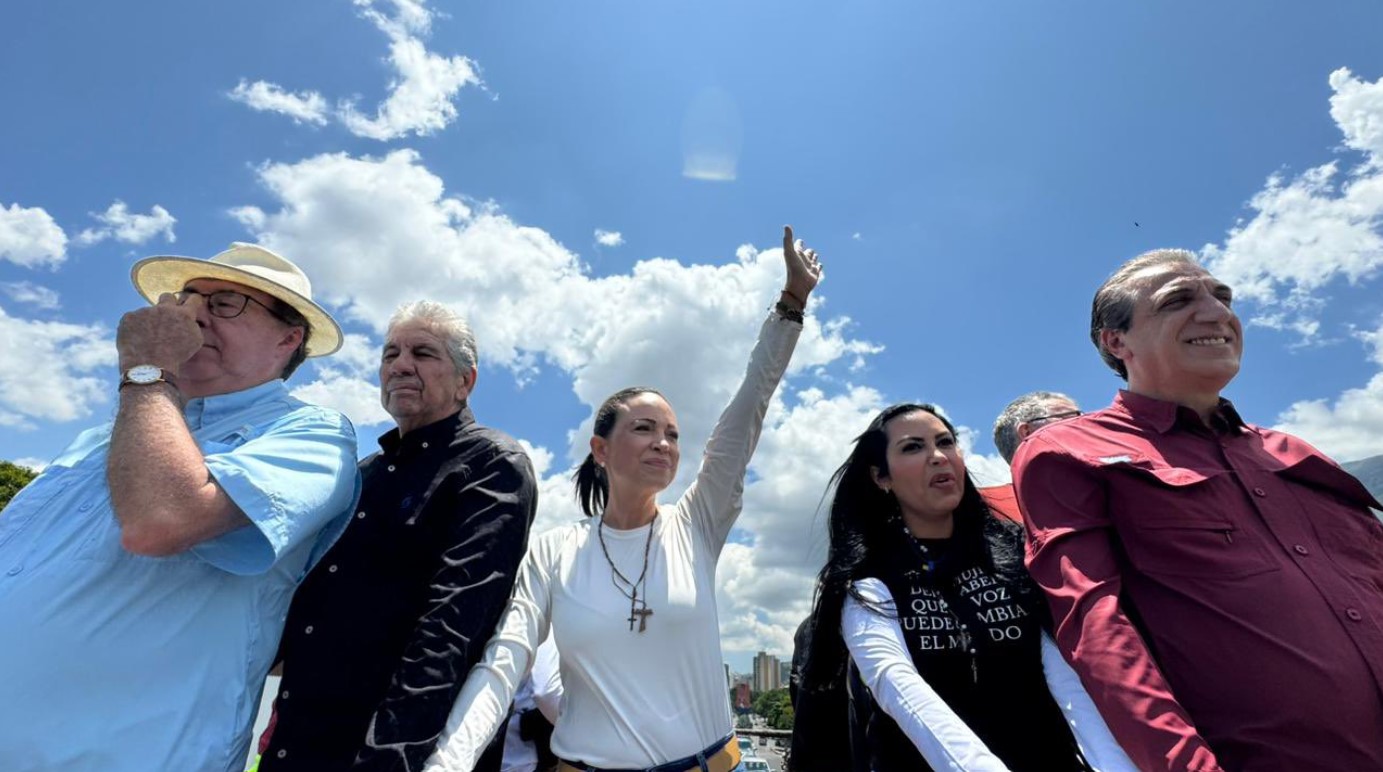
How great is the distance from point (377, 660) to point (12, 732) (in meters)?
0.94

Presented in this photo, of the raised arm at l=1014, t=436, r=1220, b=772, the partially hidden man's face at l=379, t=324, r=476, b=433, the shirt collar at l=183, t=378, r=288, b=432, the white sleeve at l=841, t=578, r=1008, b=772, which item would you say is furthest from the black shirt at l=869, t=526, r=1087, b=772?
the shirt collar at l=183, t=378, r=288, b=432

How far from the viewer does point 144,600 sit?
225cm

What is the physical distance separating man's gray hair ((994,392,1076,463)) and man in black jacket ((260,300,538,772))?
10.4 feet

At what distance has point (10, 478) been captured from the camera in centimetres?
2389

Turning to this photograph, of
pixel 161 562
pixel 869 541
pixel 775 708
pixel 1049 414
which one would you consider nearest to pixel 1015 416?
pixel 1049 414

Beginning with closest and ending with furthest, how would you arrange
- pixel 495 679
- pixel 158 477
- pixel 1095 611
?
pixel 158 477 → pixel 1095 611 → pixel 495 679

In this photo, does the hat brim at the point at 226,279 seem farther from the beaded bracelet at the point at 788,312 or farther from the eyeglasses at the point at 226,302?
the beaded bracelet at the point at 788,312

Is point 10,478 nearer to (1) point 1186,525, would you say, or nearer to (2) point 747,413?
(2) point 747,413

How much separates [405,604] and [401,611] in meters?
0.03

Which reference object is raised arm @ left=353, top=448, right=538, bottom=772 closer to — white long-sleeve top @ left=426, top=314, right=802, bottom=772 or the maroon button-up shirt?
white long-sleeve top @ left=426, top=314, right=802, bottom=772

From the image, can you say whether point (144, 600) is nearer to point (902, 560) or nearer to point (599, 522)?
point (599, 522)

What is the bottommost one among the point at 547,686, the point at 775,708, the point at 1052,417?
the point at 547,686

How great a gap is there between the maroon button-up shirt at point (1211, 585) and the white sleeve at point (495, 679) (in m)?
1.87

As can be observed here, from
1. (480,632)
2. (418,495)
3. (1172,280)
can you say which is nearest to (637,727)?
(480,632)
